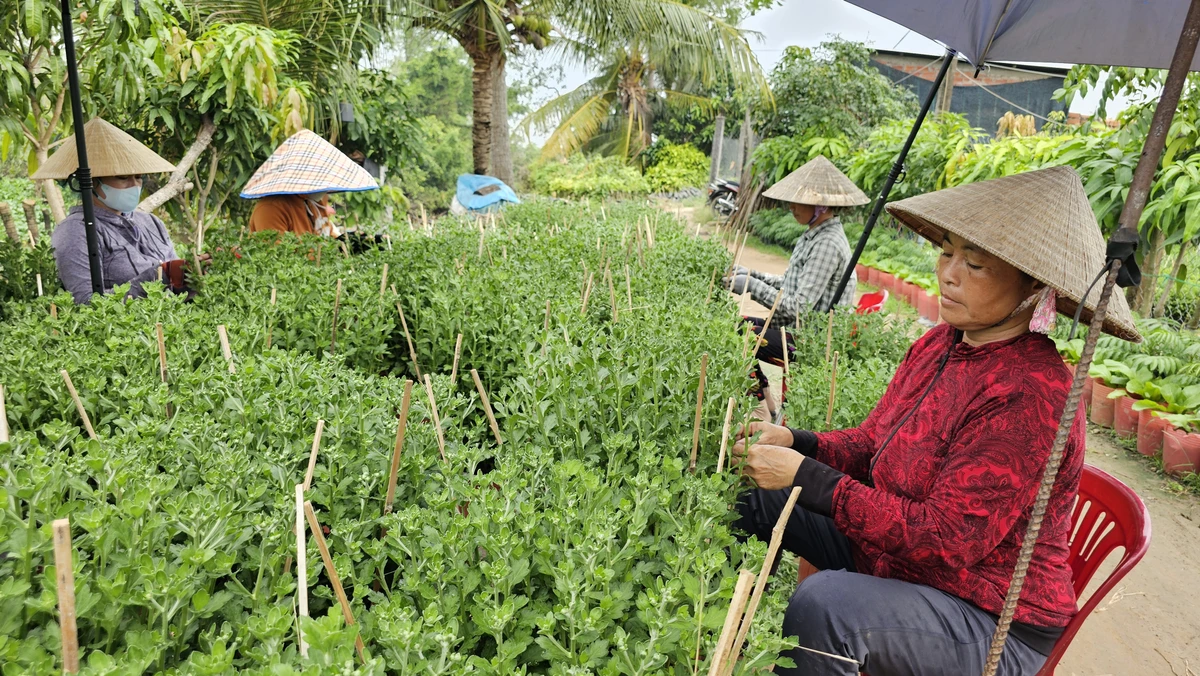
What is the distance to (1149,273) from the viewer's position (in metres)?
6.11

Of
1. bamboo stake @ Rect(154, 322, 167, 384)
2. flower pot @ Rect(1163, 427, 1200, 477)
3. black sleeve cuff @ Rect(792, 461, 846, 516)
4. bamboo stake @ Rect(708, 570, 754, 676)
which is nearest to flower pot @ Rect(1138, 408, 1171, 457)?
flower pot @ Rect(1163, 427, 1200, 477)

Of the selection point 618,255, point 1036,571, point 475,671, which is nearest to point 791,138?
point 618,255

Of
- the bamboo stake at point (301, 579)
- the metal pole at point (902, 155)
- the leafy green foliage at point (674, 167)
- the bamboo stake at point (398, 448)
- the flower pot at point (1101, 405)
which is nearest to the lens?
the bamboo stake at point (301, 579)

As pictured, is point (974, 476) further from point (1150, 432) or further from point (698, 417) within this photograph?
point (1150, 432)

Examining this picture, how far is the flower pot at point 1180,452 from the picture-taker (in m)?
4.50

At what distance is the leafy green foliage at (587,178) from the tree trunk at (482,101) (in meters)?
5.42

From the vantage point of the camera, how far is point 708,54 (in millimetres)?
12852

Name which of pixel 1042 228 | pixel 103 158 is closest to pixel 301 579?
pixel 1042 228

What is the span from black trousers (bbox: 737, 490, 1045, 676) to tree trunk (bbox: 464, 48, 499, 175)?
11.0 meters

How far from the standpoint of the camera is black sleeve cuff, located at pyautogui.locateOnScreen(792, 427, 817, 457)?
7.56 ft

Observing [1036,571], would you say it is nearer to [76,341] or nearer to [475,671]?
[475,671]

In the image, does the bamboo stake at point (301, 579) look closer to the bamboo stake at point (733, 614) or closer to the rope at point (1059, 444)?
the bamboo stake at point (733, 614)

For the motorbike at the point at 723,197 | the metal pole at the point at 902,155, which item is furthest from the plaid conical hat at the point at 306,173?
the motorbike at the point at 723,197

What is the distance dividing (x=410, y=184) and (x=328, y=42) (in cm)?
1138
